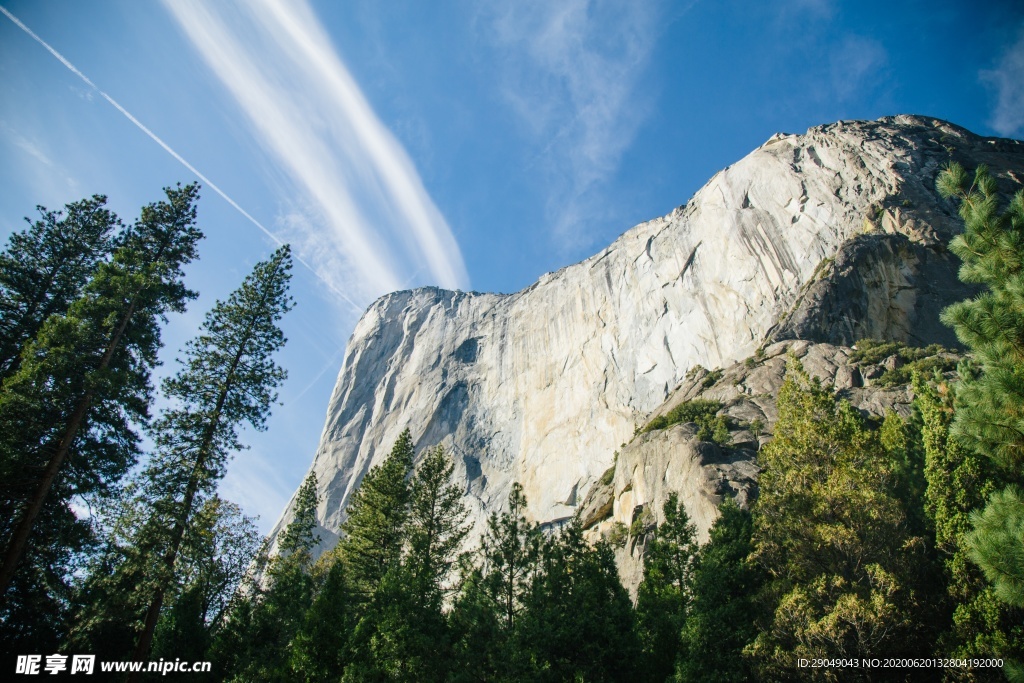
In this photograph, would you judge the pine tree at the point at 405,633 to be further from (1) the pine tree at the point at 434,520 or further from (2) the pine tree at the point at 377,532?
(2) the pine tree at the point at 377,532

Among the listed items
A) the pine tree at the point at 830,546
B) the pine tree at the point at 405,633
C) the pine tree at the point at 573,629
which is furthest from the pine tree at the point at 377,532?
the pine tree at the point at 830,546

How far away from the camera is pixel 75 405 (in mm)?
17812

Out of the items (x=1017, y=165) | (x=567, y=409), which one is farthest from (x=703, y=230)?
(x=1017, y=165)

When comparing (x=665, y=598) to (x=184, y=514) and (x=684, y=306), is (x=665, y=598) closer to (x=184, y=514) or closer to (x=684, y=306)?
(x=184, y=514)

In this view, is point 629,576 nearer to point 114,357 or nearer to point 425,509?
point 425,509

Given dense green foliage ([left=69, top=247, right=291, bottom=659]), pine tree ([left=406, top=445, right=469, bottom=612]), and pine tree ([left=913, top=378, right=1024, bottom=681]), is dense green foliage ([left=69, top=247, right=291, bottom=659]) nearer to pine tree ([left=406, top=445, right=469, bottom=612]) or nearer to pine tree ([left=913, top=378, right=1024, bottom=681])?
pine tree ([left=406, top=445, right=469, bottom=612])

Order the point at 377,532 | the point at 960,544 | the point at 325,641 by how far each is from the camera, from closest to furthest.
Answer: the point at 960,544
the point at 325,641
the point at 377,532

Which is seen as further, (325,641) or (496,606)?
(496,606)

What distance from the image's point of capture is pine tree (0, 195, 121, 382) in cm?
2125

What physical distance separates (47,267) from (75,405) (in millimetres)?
9261

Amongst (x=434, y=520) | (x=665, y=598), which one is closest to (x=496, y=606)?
(x=665, y=598)

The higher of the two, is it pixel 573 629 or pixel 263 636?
pixel 263 636

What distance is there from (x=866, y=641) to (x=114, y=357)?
24734 millimetres

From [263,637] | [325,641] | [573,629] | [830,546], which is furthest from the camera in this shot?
[263,637]
